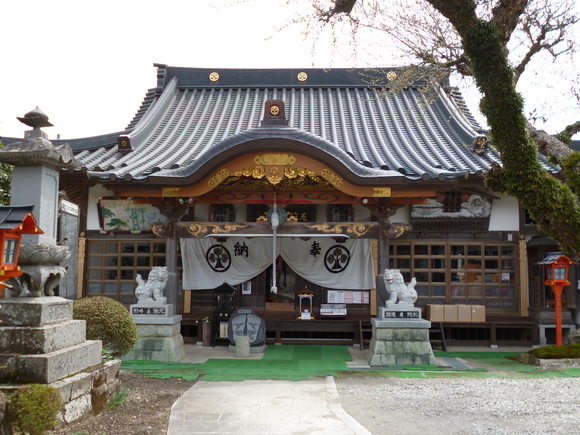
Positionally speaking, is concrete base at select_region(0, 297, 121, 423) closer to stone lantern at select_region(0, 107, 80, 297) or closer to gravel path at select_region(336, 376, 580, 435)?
stone lantern at select_region(0, 107, 80, 297)

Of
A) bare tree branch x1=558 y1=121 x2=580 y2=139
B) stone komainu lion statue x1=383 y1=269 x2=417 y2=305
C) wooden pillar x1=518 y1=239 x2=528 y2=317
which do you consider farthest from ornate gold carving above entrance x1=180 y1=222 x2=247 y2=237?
wooden pillar x1=518 y1=239 x2=528 y2=317

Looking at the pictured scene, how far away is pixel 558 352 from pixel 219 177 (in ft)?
25.2

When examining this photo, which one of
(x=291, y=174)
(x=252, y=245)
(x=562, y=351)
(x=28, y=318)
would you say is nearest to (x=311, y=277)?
(x=252, y=245)

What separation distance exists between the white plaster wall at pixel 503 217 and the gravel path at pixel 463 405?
5.17 metres

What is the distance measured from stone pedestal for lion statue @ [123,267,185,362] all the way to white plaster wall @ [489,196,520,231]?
26.7 ft

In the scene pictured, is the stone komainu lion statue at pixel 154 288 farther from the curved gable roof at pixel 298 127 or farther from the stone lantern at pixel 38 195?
the stone lantern at pixel 38 195

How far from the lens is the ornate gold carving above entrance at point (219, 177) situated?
35.6 ft

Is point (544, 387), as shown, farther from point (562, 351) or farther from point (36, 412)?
point (36, 412)

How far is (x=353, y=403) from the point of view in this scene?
721cm

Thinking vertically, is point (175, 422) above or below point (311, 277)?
below

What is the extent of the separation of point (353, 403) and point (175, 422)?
2.52 m

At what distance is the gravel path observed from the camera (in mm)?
5930

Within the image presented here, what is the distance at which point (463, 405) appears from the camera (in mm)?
6953

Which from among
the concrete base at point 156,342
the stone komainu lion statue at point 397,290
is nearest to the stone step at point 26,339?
the concrete base at point 156,342
